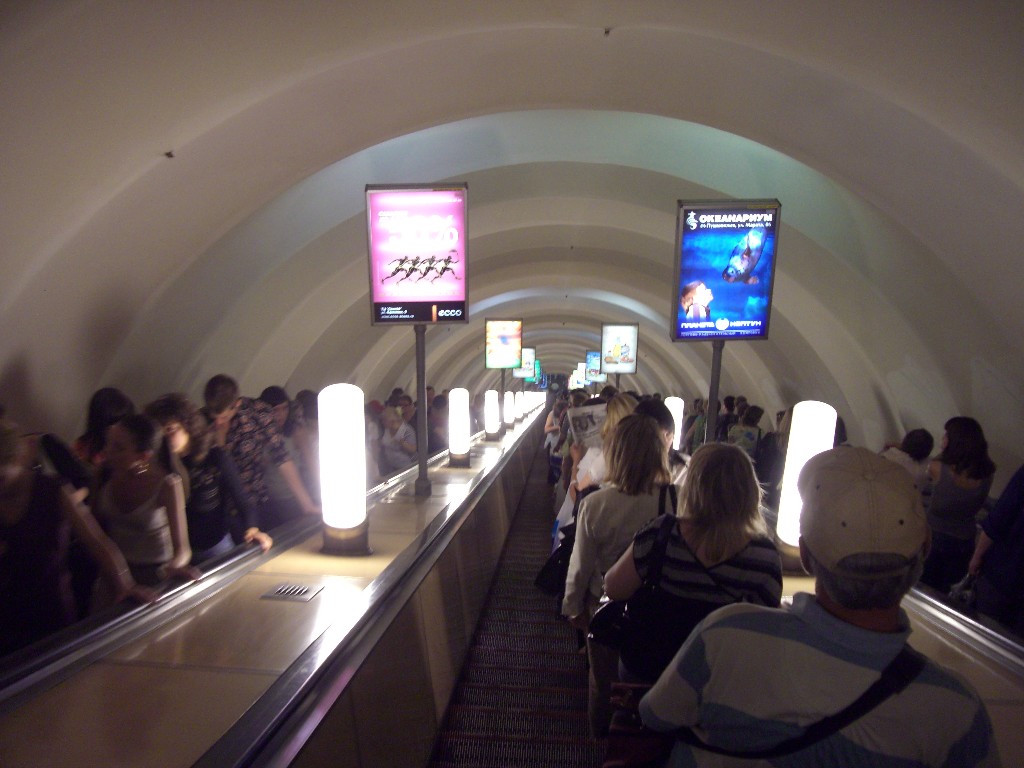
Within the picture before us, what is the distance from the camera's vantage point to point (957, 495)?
5023 millimetres

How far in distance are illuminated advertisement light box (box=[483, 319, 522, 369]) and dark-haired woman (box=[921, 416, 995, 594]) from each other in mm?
12210

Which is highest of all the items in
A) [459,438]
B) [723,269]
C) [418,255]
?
[418,255]

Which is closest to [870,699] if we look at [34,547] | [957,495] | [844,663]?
[844,663]

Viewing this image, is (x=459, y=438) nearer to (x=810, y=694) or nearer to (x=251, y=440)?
(x=251, y=440)

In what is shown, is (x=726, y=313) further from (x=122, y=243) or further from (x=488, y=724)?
(x=122, y=243)

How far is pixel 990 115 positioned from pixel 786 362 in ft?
31.7

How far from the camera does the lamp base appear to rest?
4.41 m

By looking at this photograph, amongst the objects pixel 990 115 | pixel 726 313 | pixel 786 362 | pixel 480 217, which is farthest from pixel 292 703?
pixel 786 362

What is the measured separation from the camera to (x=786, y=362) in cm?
1363

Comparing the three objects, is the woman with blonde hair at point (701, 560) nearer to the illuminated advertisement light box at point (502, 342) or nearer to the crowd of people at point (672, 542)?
the crowd of people at point (672, 542)

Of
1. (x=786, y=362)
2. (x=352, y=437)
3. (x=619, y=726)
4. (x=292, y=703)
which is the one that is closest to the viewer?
(x=619, y=726)

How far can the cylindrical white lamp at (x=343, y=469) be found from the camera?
423 cm

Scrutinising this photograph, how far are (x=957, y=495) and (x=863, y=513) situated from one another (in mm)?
4595

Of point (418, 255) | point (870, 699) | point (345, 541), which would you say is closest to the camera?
point (870, 699)
